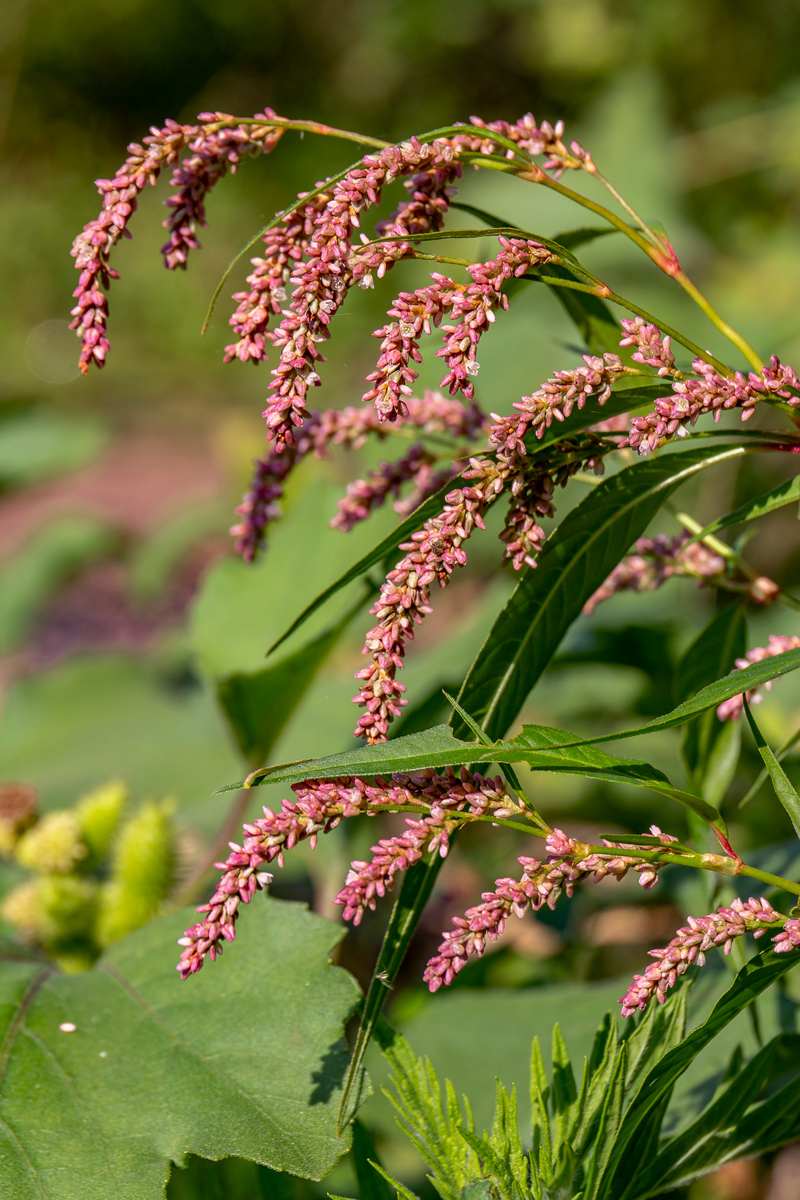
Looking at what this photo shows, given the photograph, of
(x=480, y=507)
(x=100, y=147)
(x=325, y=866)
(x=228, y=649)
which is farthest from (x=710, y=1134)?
(x=100, y=147)

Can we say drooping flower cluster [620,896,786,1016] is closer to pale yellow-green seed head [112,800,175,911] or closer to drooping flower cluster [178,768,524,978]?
drooping flower cluster [178,768,524,978]

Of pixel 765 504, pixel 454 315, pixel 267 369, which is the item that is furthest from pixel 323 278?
pixel 267 369

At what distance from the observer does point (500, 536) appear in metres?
0.61

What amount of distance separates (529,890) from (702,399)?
0.26m

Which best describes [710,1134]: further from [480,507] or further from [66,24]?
[66,24]

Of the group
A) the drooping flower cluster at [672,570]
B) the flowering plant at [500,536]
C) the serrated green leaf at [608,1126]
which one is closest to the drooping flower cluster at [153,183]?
the flowering plant at [500,536]

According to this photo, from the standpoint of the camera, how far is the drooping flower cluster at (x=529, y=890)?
0.53m

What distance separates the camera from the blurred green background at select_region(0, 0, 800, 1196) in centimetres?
144

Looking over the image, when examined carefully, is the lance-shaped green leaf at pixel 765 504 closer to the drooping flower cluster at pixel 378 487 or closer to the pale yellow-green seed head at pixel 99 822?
the drooping flower cluster at pixel 378 487

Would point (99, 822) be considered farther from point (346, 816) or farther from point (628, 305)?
point (628, 305)

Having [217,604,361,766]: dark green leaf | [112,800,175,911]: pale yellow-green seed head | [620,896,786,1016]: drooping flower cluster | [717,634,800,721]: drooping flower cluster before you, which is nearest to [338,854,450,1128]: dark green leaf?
[620,896,786,1016]: drooping flower cluster

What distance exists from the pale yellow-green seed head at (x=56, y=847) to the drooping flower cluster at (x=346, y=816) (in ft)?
2.02

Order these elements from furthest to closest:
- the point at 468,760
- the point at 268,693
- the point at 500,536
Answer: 1. the point at 268,693
2. the point at 500,536
3. the point at 468,760

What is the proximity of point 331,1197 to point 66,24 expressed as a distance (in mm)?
9582
